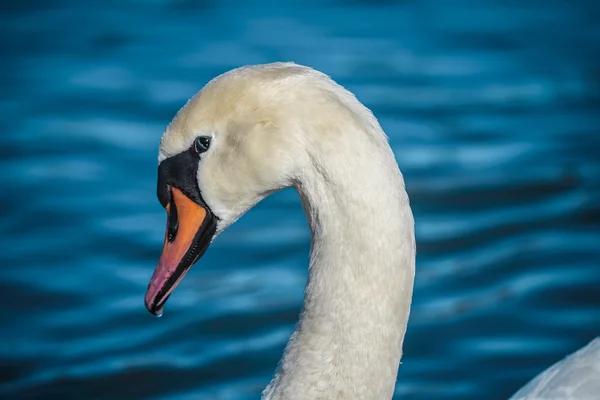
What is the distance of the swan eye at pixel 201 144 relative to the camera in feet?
12.6

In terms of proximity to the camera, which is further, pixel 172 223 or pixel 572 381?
pixel 572 381

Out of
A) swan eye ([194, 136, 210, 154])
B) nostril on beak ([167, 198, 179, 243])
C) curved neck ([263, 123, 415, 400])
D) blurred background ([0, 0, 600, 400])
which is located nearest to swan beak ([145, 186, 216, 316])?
nostril on beak ([167, 198, 179, 243])

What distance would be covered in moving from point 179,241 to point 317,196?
703 mm

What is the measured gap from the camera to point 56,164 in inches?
324

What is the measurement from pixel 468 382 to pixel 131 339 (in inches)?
70.5

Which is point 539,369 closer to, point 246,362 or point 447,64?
point 246,362

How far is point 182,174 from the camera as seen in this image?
397 cm

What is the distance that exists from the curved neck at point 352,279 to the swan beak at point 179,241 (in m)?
0.45

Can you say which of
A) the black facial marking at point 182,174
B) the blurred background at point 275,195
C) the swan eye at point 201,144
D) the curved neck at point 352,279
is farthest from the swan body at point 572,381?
the swan eye at point 201,144

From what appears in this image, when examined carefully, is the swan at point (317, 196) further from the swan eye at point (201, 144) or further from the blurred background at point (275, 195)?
the blurred background at point (275, 195)

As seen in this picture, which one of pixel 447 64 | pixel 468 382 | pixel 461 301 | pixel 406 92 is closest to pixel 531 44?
pixel 447 64

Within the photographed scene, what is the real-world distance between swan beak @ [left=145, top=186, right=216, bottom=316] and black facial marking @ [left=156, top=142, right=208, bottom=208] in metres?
0.02

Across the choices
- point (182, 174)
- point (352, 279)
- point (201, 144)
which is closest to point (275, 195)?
point (182, 174)

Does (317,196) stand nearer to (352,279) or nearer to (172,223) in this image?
(352,279)
